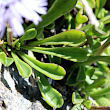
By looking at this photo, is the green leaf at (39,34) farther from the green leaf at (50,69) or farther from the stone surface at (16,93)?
the stone surface at (16,93)

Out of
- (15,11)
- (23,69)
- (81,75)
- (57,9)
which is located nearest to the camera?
(15,11)

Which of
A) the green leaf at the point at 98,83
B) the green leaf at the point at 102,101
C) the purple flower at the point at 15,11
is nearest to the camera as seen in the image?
the purple flower at the point at 15,11

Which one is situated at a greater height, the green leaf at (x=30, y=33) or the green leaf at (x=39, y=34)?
the green leaf at (x=30, y=33)

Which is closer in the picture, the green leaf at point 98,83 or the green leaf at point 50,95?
the green leaf at point 50,95

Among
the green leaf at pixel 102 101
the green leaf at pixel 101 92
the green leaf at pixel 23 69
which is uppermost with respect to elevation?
the green leaf at pixel 23 69

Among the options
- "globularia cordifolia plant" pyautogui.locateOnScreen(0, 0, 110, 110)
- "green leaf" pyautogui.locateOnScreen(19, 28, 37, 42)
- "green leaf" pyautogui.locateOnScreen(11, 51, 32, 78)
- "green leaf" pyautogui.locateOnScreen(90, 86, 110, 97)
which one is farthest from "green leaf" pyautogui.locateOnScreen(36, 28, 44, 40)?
"green leaf" pyautogui.locateOnScreen(90, 86, 110, 97)

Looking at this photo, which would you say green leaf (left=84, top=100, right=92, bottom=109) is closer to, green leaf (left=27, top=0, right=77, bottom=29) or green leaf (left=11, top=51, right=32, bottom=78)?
green leaf (left=11, top=51, right=32, bottom=78)

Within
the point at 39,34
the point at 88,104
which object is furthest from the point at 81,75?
the point at 39,34

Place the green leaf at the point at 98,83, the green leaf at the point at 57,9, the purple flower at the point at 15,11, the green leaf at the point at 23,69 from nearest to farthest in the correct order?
the purple flower at the point at 15,11 → the green leaf at the point at 23,69 → the green leaf at the point at 57,9 → the green leaf at the point at 98,83

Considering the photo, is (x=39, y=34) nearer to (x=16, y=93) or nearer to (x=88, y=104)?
(x=16, y=93)

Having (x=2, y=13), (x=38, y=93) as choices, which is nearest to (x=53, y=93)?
(x=38, y=93)

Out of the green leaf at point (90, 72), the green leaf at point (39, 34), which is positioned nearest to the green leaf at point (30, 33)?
the green leaf at point (39, 34)
